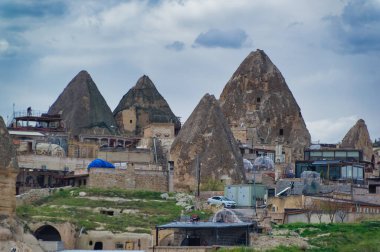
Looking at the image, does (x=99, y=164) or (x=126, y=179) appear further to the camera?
(x=99, y=164)

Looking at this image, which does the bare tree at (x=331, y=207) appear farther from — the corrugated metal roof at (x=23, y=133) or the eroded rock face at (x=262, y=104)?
the eroded rock face at (x=262, y=104)

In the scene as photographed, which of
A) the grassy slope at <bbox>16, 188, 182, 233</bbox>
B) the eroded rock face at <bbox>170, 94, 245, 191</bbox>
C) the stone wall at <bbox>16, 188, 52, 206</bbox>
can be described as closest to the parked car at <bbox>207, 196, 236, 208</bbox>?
the grassy slope at <bbox>16, 188, 182, 233</bbox>

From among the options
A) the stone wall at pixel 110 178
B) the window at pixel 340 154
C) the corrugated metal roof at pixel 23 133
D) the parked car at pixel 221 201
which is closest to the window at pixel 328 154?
the window at pixel 340 154

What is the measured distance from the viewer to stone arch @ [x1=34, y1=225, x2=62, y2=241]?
68.6m

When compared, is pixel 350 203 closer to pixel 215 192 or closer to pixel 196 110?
pixel 215 192

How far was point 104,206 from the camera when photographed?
249ft

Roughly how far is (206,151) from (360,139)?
1105 inches

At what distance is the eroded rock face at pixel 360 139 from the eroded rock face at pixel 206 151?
863 inches

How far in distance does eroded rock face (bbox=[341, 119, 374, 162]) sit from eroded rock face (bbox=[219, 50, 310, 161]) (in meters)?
3.72

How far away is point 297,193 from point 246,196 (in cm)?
326

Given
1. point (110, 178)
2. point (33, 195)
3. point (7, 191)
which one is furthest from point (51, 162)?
point (7, 191)

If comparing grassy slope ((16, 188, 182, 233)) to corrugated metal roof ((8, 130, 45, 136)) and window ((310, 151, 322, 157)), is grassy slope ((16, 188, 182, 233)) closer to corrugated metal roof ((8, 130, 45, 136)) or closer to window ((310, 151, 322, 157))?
corrugated metal roof ((8, 130, 45, 136))

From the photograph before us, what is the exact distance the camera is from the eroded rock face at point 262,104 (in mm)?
115375

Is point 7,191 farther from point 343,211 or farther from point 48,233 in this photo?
point 343,211
